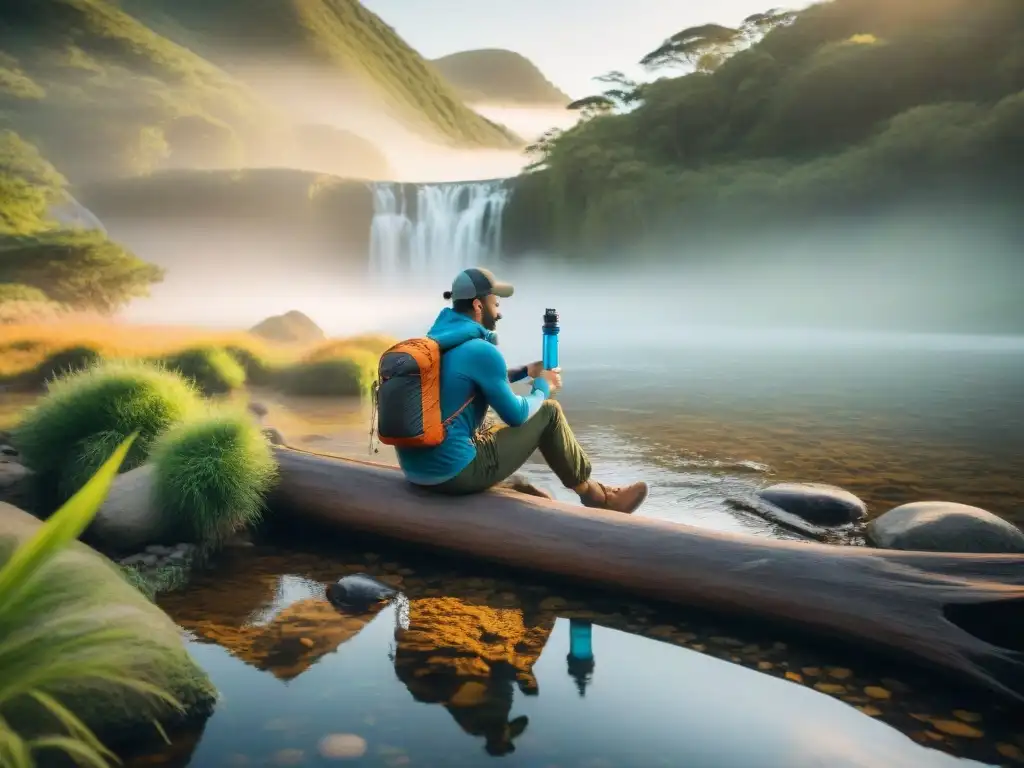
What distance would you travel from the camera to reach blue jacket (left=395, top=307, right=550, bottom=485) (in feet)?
12.8

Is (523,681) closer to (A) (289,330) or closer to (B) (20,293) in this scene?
(A) (289,330)

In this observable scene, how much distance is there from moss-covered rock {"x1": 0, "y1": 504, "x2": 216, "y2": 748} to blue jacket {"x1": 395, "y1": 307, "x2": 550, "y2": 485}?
5.05ft

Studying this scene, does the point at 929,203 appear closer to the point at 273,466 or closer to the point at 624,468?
the point at 624,468

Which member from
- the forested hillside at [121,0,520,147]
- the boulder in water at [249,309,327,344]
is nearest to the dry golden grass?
the boulder in water at [249,309,327,344]

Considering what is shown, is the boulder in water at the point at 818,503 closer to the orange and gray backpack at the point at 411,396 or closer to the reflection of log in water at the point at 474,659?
the reflection of log in water at the point at 474,659

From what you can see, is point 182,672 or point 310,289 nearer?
point 182,672

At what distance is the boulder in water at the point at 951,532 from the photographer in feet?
14.9

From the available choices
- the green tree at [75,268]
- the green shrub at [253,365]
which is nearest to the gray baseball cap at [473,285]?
the green shrub at [253,365]

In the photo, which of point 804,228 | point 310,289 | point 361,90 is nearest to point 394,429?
point 804,228

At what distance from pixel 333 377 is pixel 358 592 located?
28.5 ft

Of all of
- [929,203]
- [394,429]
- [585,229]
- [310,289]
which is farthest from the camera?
[310,289]

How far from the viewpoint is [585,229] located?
34812mm

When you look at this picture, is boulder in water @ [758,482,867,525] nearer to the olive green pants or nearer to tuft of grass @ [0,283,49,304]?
→ the olive green pants

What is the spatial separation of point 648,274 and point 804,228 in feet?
22.7
